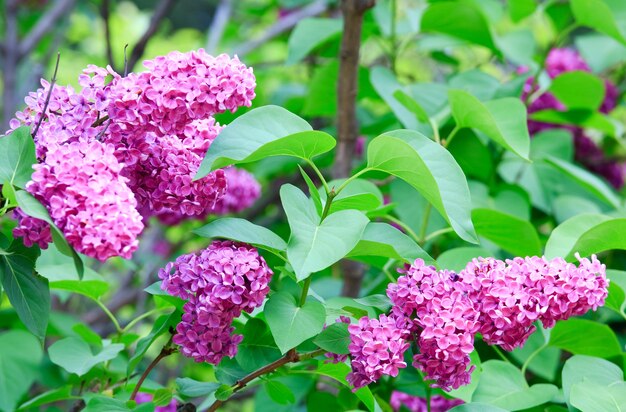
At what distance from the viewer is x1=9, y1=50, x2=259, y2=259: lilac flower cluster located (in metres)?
0.81

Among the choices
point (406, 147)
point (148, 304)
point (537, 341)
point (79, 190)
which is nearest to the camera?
point (79, 190)

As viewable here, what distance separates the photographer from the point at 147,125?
0.85m

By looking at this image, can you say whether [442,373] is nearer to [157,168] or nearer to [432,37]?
[157,168]

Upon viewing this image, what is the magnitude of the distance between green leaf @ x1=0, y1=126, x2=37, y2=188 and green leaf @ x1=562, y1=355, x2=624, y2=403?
0.71 metres

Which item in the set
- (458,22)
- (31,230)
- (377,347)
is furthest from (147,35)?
(377,347)

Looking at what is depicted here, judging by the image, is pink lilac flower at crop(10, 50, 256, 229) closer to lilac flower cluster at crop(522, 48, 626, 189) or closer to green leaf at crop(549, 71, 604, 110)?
green leaf at crop(549, 71, 604, 110)

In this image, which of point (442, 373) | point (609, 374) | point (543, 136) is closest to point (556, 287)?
point (442, 373)

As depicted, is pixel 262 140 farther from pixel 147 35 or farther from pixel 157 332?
pixel 147 35

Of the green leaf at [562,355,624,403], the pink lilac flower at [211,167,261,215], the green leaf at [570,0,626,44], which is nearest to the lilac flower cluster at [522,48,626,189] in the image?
the green leaf at [570,0,626,44]

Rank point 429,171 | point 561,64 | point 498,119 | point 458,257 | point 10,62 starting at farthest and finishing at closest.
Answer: point 10,62
point 561,64
point 498,119
point 458,257
point 429,171

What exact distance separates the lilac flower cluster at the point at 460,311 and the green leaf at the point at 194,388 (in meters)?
0.21

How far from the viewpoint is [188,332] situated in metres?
0.89

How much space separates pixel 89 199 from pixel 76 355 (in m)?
0.44

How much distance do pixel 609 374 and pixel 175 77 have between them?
2.24 feet
